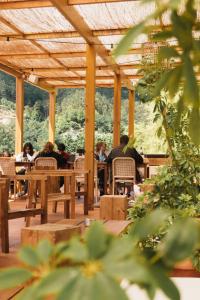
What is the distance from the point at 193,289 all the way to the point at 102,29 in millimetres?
6208

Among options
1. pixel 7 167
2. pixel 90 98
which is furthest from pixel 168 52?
pixel 7 167

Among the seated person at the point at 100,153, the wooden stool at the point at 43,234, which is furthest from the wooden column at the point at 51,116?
the wooden stool at the point at 43,234

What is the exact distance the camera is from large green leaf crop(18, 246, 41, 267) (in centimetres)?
34

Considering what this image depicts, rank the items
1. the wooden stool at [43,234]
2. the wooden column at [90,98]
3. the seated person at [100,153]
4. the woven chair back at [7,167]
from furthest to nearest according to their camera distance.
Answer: the seated person at [100,153] < the woven chair back at [7,167] < the wooden column at [90,98] < the wooden stool at [43,234]

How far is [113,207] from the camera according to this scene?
10.4ft

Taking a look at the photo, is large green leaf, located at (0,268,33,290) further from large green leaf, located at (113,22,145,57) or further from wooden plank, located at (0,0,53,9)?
wooden plank, located at (0,0,53,9)

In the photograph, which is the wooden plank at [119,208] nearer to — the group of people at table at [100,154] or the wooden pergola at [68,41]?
the wooden pergola at [68,41]

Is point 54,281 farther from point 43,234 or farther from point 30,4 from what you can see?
point 30,4

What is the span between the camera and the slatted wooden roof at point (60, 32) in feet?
21.1

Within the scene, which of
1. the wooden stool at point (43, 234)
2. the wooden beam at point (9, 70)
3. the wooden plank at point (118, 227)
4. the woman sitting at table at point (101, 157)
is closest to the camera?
the wooden stool at point (43, 234)

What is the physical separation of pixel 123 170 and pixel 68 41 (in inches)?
93.6

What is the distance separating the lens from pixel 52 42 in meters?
8.48

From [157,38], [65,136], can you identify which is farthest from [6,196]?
[65,136]

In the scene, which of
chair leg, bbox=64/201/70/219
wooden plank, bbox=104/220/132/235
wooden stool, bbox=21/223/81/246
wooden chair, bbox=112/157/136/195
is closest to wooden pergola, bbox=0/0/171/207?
wooden chair, bbox=112/157/136/195
